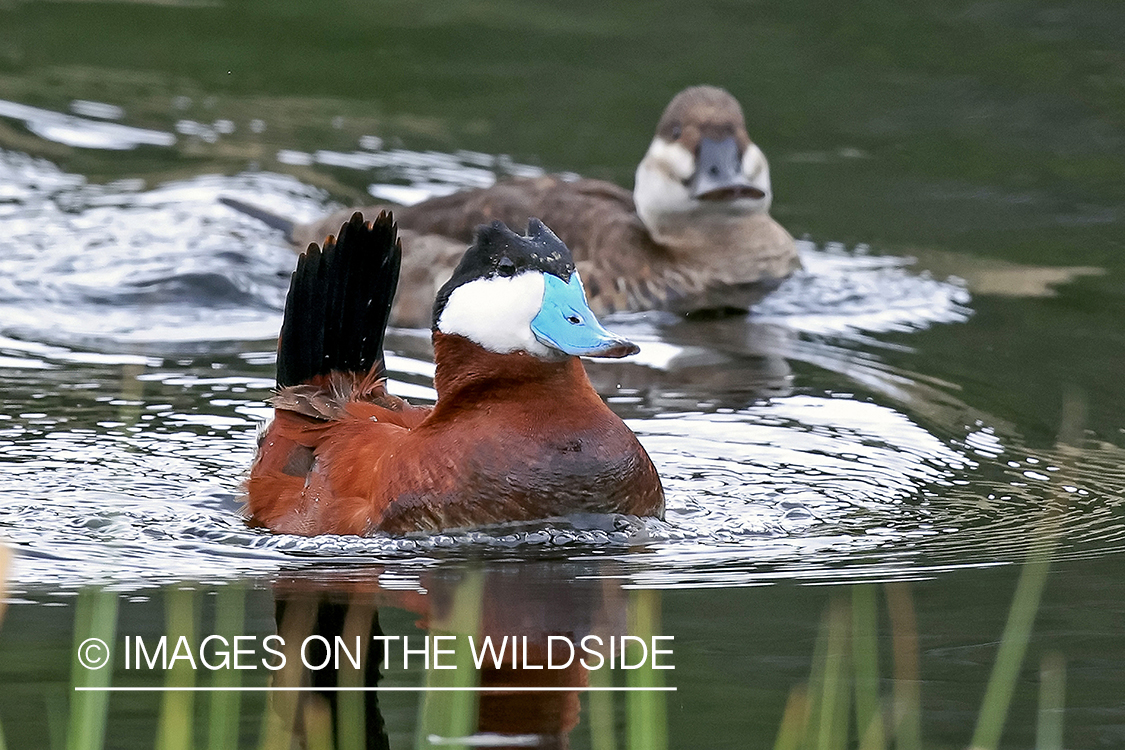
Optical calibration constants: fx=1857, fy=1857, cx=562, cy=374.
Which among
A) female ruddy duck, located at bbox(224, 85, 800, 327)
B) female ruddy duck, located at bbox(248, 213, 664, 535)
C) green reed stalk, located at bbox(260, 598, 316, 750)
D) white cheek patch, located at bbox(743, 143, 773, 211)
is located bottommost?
green reed stalk, located at bbox(260, 598, 316, 750)

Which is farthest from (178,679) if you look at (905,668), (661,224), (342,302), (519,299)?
(661,224)

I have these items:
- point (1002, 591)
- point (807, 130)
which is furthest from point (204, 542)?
point (807, 130)

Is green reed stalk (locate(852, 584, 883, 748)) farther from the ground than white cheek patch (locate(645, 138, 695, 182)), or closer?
closer

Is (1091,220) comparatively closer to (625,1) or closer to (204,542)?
(625,1)

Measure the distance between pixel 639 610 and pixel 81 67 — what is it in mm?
9757

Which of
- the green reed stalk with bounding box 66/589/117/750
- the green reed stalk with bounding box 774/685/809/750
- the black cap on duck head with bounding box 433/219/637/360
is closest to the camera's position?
the green reed stalk with bounding box 66/589/117/750

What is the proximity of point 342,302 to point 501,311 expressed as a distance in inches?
27.6

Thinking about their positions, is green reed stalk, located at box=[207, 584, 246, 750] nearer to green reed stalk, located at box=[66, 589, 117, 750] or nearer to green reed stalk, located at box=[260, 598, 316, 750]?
green reed stalk, located at box=[260, 598, 316, 750]

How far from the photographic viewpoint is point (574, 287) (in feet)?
17.2

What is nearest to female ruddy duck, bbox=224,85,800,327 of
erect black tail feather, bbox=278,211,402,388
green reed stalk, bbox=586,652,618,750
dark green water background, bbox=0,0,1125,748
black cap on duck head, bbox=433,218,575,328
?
dark green water background, bbox=0,0,1125,748

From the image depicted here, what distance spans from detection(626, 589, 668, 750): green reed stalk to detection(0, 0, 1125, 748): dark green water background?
3.01 m

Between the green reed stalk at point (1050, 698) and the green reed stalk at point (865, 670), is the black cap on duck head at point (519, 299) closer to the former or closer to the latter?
the green reed stalk at point (865, 670)

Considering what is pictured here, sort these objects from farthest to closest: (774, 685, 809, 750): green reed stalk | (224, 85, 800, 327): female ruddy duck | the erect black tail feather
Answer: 1. (224, 85, 800, 327): female ruddy duck
2. the erect black tail feather
3. (774, 685, 809, 750): green reed stalk

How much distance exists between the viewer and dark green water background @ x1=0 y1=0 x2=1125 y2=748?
384 inches
